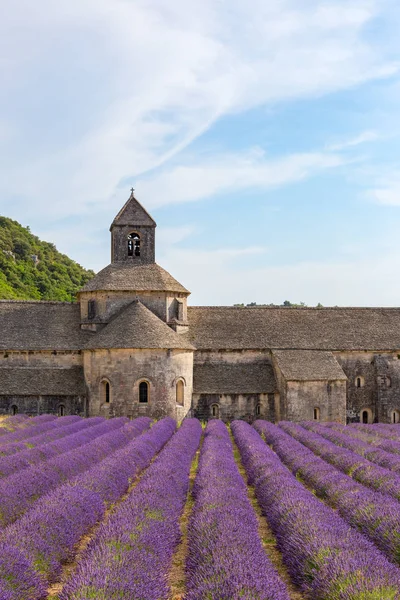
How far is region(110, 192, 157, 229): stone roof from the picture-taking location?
3500 centimetres

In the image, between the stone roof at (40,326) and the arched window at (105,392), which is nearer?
the arched window at (105,392)

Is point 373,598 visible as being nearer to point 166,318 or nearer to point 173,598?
point 173,598

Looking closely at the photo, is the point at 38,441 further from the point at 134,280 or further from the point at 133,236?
the point at 133,236

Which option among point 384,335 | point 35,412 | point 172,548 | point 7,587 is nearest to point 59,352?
point 35,412

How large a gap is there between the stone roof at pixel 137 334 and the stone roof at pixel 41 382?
2.00 meters

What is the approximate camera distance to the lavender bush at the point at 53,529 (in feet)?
23.6

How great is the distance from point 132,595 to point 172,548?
3.00 metres

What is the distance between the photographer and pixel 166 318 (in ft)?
106

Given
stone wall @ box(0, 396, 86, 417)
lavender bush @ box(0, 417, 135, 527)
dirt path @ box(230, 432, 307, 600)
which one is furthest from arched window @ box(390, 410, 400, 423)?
dirt path @ box(230, 432, 307, 600)

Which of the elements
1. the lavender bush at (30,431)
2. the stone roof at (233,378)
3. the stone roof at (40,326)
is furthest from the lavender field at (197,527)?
the stone roof at (40,326)

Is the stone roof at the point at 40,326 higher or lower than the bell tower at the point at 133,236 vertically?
lower

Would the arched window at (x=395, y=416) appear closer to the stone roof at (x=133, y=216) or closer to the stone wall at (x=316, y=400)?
the stone wall at (x=316, y=400)

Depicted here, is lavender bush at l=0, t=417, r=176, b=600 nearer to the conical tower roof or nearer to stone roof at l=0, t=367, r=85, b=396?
stone roof at l=0, t=367, r=85, b=396

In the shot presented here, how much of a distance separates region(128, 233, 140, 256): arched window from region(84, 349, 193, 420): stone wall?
7547mm
